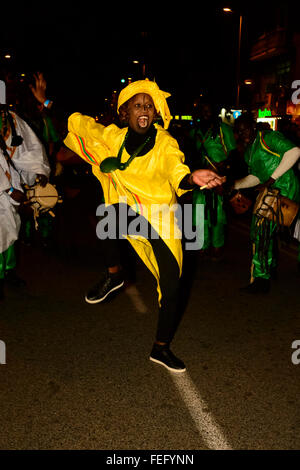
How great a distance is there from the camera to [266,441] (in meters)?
2.86

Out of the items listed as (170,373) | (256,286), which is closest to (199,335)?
(170,373)

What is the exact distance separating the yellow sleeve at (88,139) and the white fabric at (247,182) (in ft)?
6.54

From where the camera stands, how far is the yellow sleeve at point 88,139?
401cm

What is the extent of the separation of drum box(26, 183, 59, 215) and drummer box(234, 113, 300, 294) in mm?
2653

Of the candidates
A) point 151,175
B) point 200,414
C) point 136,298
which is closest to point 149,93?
point 151,175

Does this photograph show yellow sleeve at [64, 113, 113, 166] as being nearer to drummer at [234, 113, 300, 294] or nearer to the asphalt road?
the asphalt road

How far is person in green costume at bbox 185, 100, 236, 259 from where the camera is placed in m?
6.94

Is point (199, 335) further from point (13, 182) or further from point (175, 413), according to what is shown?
point (13, 182)

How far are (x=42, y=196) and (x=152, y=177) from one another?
11.9 feet

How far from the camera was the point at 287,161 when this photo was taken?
5293 millimetres

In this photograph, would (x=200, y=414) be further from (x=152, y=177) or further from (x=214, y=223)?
(x=214, y=223)

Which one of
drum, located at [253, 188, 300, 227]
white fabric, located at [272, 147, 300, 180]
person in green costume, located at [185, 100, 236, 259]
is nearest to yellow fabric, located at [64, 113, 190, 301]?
white fabric, located at [272, 147, 300, 180]

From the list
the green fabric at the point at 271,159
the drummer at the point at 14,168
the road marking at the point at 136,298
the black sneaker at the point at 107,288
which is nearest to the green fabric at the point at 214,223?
the green fabric at the point at 271,159

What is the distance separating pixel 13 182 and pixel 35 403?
8.33 feet
